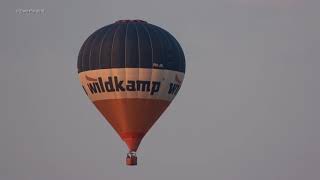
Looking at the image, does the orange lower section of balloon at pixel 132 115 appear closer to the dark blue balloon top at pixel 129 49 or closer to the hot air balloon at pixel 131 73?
the hot air balloon at pixel 131 73

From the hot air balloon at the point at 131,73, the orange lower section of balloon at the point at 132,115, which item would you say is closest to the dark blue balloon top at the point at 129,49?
the hot air balloon at the point at 131,73

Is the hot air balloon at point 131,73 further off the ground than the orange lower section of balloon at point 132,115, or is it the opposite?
the hot air balloon at point 131,73

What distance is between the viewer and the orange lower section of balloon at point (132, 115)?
17538 cm

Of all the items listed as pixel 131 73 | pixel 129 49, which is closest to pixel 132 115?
pixel 131 73

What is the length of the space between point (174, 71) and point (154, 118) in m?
3.46

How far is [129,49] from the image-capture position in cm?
17462

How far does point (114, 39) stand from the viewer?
574ft

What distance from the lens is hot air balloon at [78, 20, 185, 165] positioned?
17475cm

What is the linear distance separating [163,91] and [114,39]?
4.91m

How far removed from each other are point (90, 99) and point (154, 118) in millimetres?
4660

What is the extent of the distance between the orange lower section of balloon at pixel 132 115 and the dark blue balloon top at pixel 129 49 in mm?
2503

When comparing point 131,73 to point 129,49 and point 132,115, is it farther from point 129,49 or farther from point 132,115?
point 132,115

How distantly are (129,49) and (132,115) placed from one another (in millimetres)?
4532

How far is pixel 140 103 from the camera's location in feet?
575
